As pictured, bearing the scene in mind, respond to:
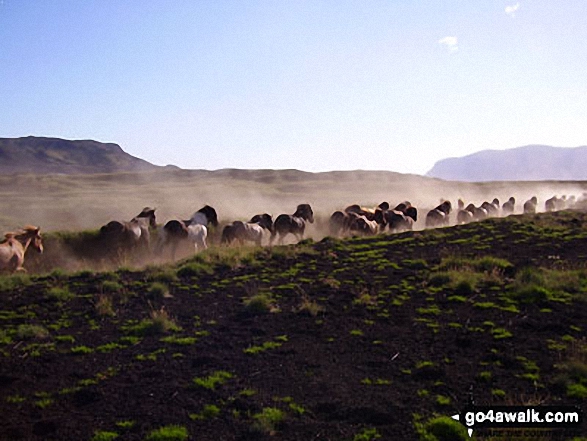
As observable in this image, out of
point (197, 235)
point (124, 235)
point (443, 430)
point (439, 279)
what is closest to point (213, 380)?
point (443, 430)

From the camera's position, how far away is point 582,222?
27516mm

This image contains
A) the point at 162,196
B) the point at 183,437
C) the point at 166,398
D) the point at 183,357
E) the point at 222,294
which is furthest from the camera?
the point at 162,196

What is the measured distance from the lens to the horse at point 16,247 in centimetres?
1714

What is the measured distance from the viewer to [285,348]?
31.7ft

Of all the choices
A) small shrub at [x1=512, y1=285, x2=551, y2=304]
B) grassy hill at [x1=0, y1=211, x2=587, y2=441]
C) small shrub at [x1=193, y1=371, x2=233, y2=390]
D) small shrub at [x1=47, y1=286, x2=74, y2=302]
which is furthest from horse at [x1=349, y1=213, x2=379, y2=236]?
small shrub at [x1=193, y1=371, x2=233, y2=390]

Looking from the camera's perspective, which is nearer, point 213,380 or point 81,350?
point 213,380

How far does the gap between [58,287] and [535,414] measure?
12.0 metres

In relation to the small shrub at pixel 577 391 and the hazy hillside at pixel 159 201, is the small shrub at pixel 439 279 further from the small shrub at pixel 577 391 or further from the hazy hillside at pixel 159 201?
the hazy hillside at pixel 159 201

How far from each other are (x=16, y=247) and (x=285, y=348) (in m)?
12.6

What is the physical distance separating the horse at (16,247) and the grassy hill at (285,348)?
1.97 m

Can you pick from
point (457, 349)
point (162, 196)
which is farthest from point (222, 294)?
point (162, 196)

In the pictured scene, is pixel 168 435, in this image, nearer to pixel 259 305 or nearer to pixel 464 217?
pixel 259 305

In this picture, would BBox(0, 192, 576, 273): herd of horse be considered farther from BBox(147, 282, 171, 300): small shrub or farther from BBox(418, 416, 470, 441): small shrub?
BBox(418, 416, 470, 441): small shrub

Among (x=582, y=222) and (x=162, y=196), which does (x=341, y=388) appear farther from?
(x=162, y=196)
